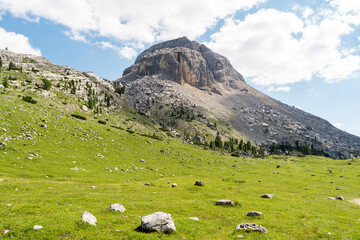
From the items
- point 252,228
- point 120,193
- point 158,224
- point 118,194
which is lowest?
point 120,193

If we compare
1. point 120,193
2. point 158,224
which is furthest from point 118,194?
point 158,224

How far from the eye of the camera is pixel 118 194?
29.3m

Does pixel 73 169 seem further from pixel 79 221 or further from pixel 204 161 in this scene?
pixel 204 161

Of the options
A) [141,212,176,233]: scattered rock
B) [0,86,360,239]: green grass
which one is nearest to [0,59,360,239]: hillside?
[0,86,360,239]: green grass

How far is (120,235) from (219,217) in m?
12.2

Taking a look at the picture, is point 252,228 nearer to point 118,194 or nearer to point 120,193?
point 118,194

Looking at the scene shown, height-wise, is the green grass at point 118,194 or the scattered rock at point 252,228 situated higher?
the scattered rock at point 252,228

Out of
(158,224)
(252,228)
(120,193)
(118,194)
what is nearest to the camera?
(158,224)

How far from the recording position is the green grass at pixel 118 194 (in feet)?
48.9

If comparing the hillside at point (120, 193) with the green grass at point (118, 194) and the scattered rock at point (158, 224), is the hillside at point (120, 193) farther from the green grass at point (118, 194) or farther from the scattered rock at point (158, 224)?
the scattered rock at point (158, 224)

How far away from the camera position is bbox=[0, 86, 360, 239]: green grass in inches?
587

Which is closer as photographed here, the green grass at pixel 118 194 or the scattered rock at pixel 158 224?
the scattered rock at pixel 158 224

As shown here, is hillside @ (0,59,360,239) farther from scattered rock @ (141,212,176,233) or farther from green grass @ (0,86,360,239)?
scattered rock @ (141,212,176,233)

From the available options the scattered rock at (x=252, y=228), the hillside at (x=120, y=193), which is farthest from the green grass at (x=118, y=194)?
the scattered rock at (x=252, y=228)
